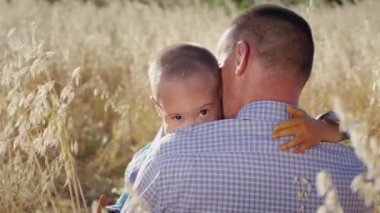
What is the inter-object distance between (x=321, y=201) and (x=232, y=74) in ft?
1.21

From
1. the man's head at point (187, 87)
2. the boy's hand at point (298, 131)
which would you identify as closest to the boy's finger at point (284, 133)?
the boy's hand at point (298, 131)

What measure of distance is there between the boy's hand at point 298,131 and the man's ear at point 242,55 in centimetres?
14

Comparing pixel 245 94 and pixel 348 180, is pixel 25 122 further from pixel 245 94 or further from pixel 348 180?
pixel 348 180

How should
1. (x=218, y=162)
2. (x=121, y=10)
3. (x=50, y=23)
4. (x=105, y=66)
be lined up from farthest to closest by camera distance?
1. (x=121, y=10)
2. (x=50, y=23)
3. (x=105, y=66)
4. (x=218, y=162)

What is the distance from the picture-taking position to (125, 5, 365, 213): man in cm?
206

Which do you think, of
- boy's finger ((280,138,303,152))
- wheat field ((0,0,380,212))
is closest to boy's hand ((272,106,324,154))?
boy's finger ((280,138,303,152))

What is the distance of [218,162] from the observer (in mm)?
2061

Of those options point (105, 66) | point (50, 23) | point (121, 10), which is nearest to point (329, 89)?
point (105, 66)

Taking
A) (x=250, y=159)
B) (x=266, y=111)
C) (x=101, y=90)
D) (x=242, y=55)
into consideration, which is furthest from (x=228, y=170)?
(x=101, y=90)

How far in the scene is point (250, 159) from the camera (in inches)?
81.1

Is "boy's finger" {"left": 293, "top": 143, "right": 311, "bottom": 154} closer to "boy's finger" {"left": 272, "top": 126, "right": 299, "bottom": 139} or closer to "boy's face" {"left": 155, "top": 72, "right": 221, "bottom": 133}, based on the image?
"boy's finger" {"left": 272, "top": 126, "right": 299, "bottom": 139}

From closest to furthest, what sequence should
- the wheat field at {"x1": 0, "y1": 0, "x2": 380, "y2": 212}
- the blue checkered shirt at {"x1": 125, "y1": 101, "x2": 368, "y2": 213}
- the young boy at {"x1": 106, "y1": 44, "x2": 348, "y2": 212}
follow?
the blue checkered shirt at {"x1": 125, "y1": 101, "x2": 368, "y2": 213} → the young boy at {"x1": 106, "y1": 44, "x2": 348, "y2": 212} → the wheat field at {"x1": 0, "y1": 0, "x2": 380, "y2": 212}

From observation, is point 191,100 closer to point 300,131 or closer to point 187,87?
point 187,87

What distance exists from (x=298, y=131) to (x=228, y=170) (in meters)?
0.18
